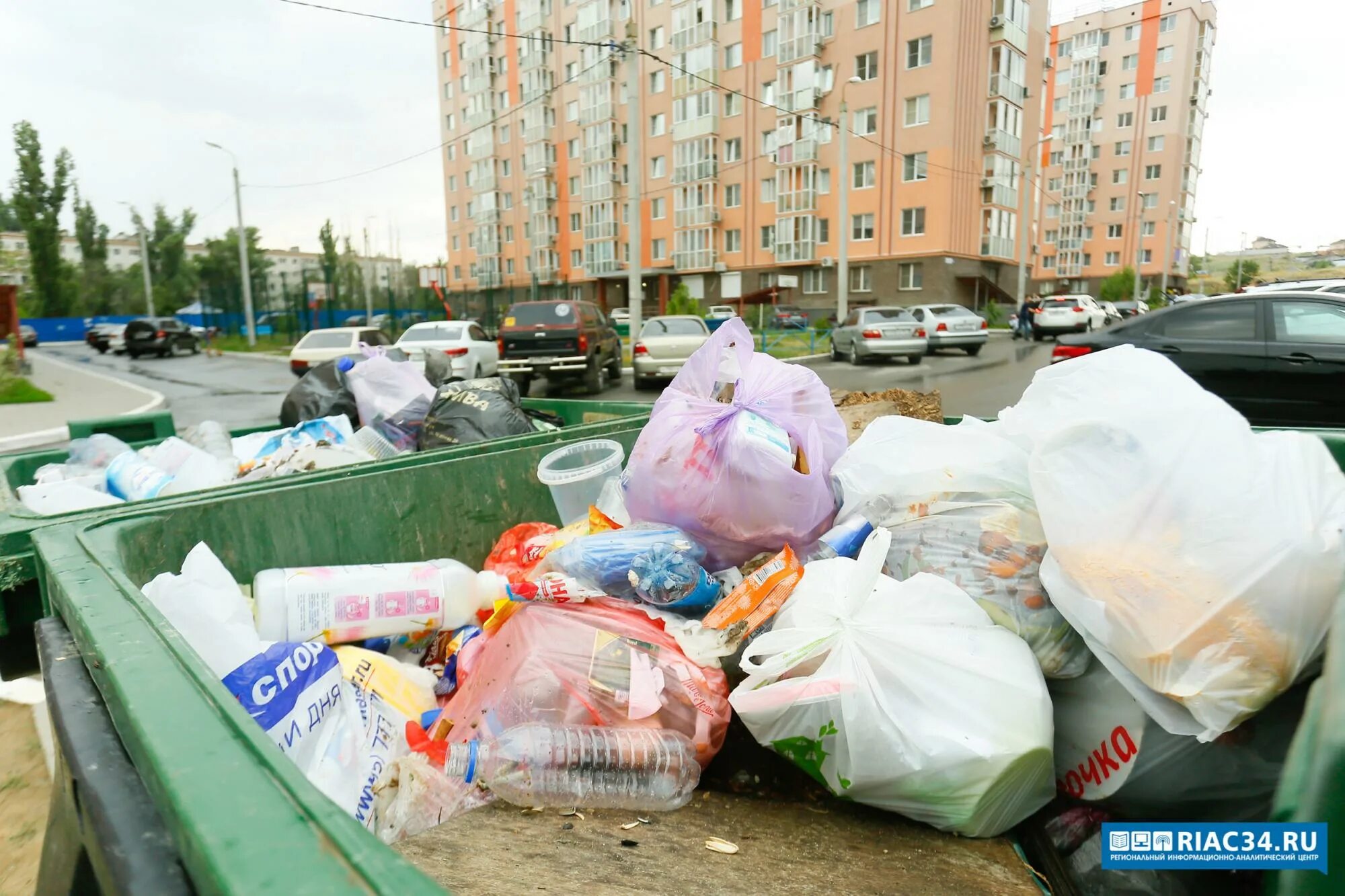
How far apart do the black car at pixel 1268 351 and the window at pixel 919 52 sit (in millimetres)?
28184

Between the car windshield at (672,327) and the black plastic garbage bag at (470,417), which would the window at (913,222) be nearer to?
the car windshield at (672,327)

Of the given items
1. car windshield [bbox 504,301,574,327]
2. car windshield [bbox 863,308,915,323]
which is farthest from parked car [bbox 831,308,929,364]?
car windshield [bbox 504,301,574,327]

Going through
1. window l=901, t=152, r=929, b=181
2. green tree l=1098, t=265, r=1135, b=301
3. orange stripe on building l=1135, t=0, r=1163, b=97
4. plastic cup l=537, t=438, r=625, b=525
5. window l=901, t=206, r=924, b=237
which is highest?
orange stripe on building l=1135, t=0, r=1163, b=97

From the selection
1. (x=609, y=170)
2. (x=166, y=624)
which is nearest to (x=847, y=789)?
(x=166, y=624)

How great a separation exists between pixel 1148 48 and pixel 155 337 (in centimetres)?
6352

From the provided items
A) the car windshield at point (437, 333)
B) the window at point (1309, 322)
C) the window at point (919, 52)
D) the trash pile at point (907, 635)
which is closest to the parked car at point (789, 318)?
the window at point (919, 52)

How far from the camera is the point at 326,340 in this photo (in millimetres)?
18000

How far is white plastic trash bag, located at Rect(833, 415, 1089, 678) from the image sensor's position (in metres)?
1.59

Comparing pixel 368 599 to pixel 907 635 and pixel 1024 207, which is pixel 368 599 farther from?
pixel 1024 207

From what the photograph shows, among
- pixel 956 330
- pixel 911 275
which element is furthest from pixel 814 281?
pixel 956 330

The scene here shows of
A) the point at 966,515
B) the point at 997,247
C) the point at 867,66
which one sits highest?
the point at 867,66

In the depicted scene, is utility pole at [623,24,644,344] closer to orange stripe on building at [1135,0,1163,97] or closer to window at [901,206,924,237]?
window at [901,206,924,237]

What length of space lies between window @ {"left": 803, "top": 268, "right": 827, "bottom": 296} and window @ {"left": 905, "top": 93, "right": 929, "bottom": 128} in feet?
22.6

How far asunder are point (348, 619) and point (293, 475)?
1.72 ft
